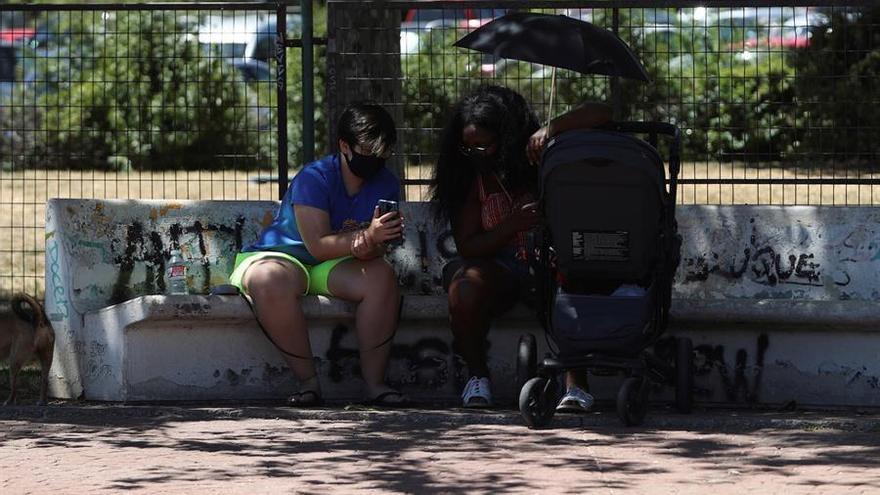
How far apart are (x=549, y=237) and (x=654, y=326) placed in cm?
56

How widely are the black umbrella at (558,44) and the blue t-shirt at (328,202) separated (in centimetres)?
78

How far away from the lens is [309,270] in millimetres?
7184

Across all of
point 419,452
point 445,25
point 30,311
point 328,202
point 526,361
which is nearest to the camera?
point 419,452

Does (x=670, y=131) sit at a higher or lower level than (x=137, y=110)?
lower

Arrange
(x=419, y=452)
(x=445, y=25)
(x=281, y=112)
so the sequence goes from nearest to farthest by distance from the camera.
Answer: (x=419, y=452) → (x=281, y=112) → (x=445, y=25)

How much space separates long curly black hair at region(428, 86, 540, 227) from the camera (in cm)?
700

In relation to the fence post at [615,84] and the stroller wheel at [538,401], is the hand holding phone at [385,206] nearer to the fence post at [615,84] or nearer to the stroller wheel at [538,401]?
the stroller wheel at [538,401]

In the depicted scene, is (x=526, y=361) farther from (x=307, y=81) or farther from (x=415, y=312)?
(x=307, y=81)

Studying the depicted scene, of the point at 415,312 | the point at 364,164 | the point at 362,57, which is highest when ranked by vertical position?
the point at 362,57

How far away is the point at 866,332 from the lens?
699 cm

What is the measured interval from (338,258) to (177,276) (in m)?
0.91

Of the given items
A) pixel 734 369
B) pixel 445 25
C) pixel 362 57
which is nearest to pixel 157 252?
pixel 362 57

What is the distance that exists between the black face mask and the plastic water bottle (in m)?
1.02

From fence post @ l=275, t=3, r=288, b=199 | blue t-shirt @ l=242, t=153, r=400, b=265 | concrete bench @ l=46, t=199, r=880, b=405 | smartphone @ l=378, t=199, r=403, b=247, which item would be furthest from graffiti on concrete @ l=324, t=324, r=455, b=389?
fence post @ l=275, t=3, r=288, b=199
